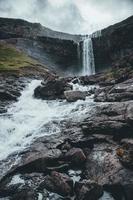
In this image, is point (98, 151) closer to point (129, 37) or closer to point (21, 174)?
point (21, 174)

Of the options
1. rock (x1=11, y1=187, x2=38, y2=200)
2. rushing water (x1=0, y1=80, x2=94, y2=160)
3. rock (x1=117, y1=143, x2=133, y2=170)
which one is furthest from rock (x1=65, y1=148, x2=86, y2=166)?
rushing water (x1=0, y1=80, x2=94, y2=160)

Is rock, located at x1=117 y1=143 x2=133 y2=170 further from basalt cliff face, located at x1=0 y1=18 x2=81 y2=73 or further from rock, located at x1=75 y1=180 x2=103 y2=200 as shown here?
basalt cliff face, located at x1=0 y1=18 x2=81 y2=73

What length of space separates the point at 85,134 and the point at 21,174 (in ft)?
24.3

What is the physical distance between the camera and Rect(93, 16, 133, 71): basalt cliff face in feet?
307

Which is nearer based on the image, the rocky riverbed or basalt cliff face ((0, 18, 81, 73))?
the rocky riverbed

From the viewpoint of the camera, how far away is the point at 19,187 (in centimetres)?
2500

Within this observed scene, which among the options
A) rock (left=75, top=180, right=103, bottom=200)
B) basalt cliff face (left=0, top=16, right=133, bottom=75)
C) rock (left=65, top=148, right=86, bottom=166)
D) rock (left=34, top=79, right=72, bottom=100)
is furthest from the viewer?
basalt cliff face (left=0, top=16, right=133, bottom=75)

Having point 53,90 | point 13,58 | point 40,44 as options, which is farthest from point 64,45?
point 53,90

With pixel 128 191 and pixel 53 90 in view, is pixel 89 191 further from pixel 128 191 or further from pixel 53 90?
pixel 53 90

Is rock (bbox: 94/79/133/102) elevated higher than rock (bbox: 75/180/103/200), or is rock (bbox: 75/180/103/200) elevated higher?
rock (bbox: 94/79/133/102)

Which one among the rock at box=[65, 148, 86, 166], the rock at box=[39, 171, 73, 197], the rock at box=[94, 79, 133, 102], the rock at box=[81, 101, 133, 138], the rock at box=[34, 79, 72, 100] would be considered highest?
the rock at box=[34, 79, 72, 100]

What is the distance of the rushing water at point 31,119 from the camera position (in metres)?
34.7

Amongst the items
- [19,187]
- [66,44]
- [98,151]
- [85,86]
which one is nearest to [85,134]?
[98,151]

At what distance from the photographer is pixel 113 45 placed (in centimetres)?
9775
